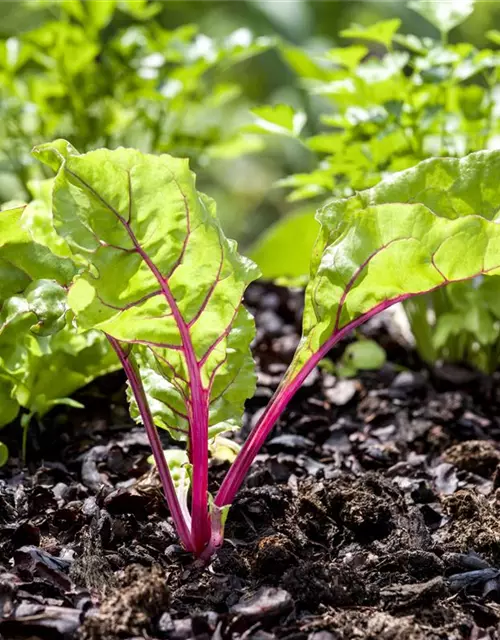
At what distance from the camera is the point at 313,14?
434 cm

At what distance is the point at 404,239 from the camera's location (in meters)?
1.11

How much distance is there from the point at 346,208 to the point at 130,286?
1.05 feet

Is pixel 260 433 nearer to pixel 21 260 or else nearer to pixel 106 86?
pixel 21 260

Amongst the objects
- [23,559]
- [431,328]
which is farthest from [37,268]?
[431,328]

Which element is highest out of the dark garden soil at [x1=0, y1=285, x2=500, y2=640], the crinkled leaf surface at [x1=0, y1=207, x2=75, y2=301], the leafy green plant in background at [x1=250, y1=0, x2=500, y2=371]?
the crinkled leaf surface at [x1=0, y1=207, x2=75, y2=301]

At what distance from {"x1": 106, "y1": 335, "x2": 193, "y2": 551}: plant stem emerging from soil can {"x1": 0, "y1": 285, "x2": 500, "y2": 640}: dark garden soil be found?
42 millimetres

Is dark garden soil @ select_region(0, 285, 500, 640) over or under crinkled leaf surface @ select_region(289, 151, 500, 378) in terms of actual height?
under

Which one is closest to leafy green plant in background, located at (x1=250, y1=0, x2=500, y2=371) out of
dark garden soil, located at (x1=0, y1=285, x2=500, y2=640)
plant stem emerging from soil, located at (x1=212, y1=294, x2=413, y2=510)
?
dark garden soil, located at (x1=0, y1=285, x2=500, y2=640)

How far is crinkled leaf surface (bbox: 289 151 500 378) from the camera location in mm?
1108

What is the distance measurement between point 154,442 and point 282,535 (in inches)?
9.1

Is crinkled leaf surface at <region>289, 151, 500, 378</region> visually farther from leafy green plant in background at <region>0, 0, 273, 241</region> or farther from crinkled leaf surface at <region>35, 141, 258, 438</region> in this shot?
leafy green plant in background at <region>0, 0, 273, 241</region>

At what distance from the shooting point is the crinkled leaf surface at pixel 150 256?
3.43 ft

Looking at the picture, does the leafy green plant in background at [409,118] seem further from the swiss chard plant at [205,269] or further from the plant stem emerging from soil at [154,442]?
the plant stem emerging from soil at [154,442]

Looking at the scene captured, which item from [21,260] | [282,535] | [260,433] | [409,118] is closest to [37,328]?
[21,260]
